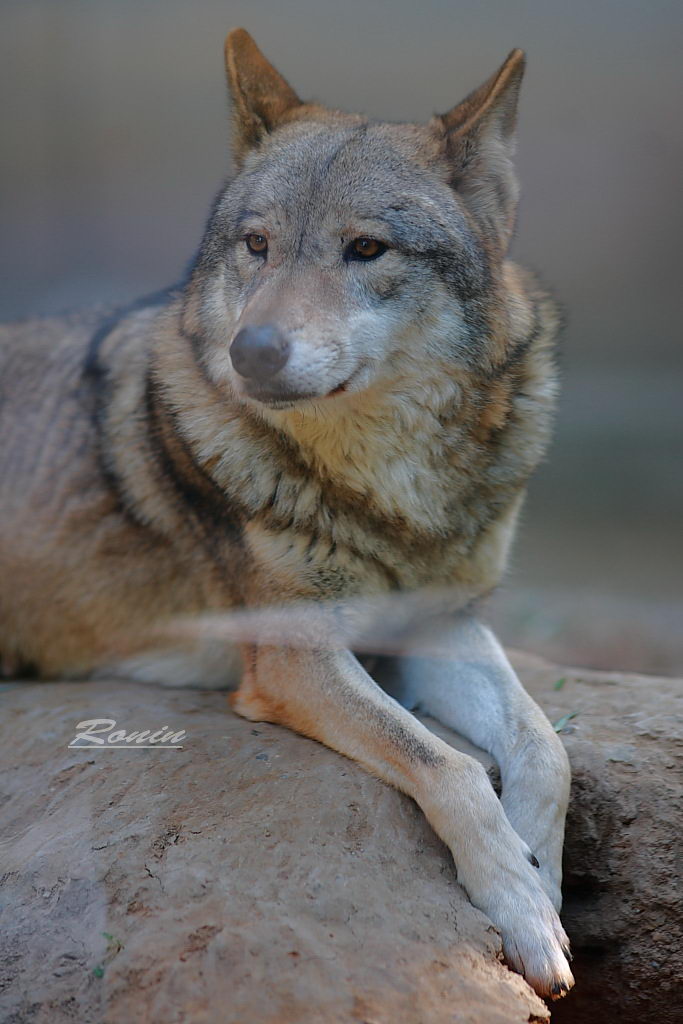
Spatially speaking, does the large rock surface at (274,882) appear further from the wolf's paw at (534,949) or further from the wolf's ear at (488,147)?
the wolf's ear at (488,147)

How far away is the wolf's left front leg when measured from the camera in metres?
2.50

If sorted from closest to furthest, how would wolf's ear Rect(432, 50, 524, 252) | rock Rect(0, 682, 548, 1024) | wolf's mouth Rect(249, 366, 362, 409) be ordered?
1. rock Rect(0, 682, 548, 1024)
2. wolf's mouth Rect(249, 366, 362, 409)
3. wolf's ear Rect(432, 50, 524, 252)

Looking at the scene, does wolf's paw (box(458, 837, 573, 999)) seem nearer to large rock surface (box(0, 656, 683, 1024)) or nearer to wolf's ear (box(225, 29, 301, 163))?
large rock surface (box(0, 656, 683, 1024))

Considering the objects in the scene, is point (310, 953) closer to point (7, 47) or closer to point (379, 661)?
point (379, 661)

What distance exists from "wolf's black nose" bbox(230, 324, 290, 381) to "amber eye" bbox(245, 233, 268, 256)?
0.41m

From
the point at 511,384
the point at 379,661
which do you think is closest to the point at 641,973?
the point at 379,661

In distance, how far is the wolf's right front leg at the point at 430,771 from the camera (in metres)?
2.17

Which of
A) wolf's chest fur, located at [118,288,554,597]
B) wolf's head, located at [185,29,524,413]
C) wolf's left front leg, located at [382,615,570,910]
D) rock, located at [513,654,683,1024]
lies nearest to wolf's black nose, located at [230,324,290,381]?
wolf's head, located at [185,29,524,413]

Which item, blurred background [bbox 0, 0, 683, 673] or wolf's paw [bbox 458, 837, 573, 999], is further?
blurred background [bbox 0, 0, 683, 673]

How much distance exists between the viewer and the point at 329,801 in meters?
2.32

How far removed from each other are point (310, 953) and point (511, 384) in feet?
5.57

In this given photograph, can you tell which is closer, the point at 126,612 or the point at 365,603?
the point at 365,603

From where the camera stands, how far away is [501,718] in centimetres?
280

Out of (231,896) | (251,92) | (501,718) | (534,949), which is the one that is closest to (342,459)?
(501,718)
